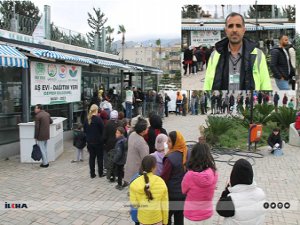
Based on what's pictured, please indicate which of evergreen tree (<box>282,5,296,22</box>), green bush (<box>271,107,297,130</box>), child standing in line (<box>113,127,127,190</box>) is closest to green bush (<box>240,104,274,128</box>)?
green bush (<box>271,107,297,130</box>)

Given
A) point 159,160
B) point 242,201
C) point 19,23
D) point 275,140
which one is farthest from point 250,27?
point 19,23

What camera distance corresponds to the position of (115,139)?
7.09 meters

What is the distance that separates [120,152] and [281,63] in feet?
11.5

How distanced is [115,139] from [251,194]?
4.23 metres

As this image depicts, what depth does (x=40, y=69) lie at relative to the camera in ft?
33.8

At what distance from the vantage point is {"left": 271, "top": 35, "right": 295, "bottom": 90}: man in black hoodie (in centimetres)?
436

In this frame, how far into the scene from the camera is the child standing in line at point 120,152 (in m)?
6.66

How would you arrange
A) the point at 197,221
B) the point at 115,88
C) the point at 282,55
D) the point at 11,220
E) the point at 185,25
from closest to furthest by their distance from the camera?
the point at 197,221 → the point at 282,55 → the point at 11,220 → the point at 185,25 → the point at 115,88

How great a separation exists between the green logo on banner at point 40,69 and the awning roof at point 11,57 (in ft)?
4.76

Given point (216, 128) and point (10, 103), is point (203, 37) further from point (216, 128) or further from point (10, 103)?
point (10, 103)

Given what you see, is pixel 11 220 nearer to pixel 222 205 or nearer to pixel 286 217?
pixel 222 205

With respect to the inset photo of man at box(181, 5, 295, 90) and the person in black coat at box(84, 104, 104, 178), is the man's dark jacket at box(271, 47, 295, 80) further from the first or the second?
the person in black coat at box(84, 104, 104, 178)

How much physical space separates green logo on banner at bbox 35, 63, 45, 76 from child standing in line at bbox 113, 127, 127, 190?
464cm

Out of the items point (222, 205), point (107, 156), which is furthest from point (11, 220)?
point (222, 205)
